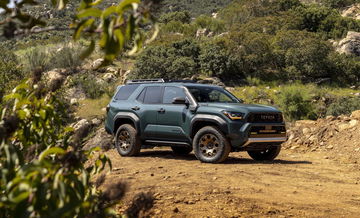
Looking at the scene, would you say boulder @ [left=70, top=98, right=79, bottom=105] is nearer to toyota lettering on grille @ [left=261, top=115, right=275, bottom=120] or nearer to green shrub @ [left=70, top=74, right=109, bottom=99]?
green shrub @ [left=70, top=74, right=109, bottom=99]

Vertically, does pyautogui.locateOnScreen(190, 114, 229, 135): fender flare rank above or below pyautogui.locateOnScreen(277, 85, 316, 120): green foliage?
above

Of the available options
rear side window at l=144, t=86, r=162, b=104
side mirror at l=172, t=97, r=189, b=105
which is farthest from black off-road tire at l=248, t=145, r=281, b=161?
rear side window at l=144, t=86, r=162, b=104

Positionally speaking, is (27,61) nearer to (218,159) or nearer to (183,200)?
(218,159)

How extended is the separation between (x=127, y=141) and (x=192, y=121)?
6.34 feet

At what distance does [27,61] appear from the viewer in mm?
38844

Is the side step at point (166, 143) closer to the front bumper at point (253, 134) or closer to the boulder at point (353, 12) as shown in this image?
the front bumper at point (253, 134)

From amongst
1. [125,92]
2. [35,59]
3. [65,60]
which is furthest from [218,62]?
[125,92]

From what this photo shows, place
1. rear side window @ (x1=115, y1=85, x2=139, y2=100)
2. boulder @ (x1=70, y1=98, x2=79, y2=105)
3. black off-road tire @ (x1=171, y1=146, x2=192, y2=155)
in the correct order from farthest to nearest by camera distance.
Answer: boulder @ (x1=70, y1=98, x2=79, y2=105) < black off-road tire @ (x1=171, y1=146, x2=192, y2=155) < rear side window @ (x1=115, y1=85, x2=139, y2=100)

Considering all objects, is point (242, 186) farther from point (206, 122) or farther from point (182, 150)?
point (182, 150)

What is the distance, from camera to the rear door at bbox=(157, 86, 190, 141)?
9.89 meters

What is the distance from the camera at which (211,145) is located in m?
9.41

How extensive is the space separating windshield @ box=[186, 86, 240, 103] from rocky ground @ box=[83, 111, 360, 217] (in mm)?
1327

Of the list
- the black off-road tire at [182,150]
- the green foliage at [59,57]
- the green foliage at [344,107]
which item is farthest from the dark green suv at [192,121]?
the green foliage at [59,57]

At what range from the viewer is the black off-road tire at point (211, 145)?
916cm
